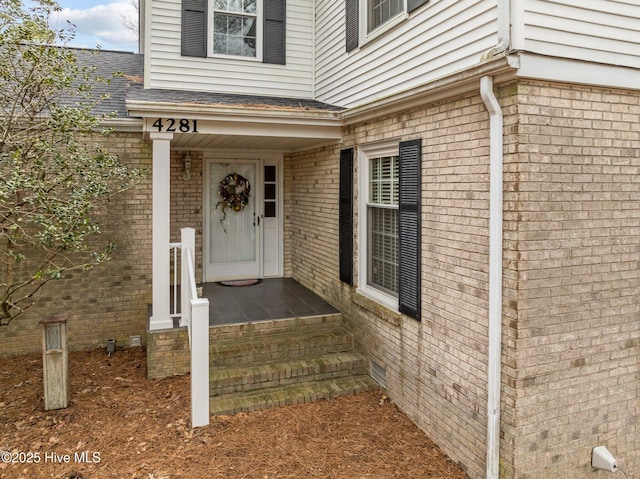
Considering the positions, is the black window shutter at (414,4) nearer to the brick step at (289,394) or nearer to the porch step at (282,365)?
the porch step at (282,365)

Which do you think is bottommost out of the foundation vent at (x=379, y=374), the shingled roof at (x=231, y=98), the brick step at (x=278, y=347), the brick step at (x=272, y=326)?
the foundation vent at (x=379, y=374)

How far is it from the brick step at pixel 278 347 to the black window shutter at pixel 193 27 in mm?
4375

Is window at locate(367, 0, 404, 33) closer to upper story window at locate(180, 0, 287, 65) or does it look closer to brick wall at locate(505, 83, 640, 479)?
upper story window at locate(180, 0, 287, 65)

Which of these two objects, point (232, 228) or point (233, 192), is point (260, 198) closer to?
point (233, 192)

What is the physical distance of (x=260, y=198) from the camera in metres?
8.14

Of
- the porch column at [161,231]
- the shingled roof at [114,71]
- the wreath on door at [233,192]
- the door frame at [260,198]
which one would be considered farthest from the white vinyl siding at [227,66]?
the porch column at [161,231]

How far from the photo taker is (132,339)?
654 cm

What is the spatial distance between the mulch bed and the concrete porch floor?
109 cm

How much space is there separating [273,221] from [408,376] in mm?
4422

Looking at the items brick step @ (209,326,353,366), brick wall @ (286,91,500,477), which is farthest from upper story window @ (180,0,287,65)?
brick step @ (209,326,353,366)

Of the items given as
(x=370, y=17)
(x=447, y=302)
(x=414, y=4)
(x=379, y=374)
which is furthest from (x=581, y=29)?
(x=379, y=374)

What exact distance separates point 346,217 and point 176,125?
2.34 metres

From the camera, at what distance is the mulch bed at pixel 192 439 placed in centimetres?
369

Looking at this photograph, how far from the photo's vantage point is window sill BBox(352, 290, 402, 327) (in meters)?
4.74
